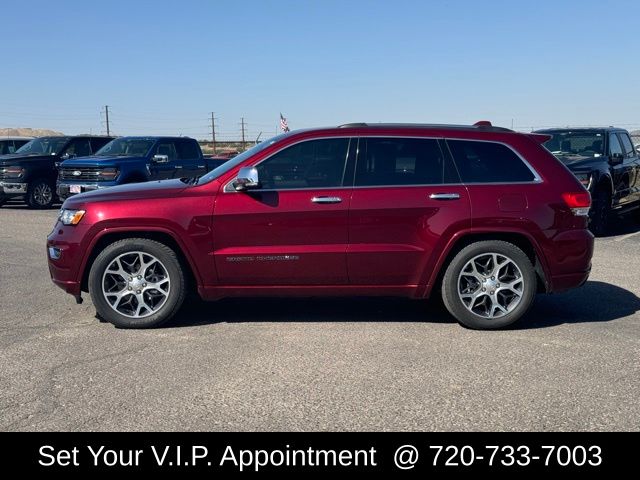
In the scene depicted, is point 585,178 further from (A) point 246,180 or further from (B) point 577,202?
(A) point 246,180

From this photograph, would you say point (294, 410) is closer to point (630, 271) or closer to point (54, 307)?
point (54, 307)

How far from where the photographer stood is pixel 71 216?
6477 mm

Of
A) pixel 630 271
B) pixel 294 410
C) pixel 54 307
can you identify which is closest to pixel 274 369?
pixel 294 410

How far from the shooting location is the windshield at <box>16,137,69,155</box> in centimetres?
1947

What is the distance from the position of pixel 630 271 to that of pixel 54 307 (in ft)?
22.5

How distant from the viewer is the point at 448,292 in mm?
6406

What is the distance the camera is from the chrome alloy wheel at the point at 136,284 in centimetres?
641

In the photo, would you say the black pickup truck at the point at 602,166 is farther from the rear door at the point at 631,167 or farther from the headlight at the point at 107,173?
the headlight at the point at 107,173

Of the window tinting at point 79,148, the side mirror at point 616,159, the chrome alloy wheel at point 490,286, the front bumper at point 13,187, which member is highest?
the window tinting at point 79,148

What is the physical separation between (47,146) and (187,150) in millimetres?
Result: 4578

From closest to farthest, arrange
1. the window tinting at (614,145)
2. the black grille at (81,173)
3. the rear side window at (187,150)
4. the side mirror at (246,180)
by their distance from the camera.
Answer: the side mirror at (246,180) < the window tinting at (614,145) < the black grille at (81,173) < the rear side window at (187,150)

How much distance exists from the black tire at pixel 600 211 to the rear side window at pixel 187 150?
9.27 meters

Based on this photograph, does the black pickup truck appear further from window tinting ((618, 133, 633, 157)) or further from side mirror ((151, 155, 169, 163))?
side mirror ((151, 155, 169, 163))

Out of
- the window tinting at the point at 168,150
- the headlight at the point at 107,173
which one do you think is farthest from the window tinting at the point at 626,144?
the headlight at the point at 107,173
